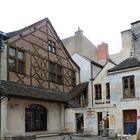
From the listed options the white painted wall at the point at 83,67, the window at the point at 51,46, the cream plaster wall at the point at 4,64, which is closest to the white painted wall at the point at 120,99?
the white painted wall at the point at 83,67

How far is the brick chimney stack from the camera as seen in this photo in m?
37.7

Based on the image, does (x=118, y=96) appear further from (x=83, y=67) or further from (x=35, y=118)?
(x=83, y=67)

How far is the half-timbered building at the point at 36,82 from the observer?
62.5 feet

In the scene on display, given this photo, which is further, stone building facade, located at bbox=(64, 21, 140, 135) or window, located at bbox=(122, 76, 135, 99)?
window, located at bbox=(122, 76, 135, 99)

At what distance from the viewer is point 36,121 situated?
21500 mm

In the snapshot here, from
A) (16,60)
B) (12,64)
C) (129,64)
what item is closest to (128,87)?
(129,64)

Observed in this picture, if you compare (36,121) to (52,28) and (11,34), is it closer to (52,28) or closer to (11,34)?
(11,34)

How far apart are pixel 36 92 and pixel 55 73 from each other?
378 centimetres

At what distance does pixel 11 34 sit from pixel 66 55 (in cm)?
699

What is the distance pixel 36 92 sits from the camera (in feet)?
68.5

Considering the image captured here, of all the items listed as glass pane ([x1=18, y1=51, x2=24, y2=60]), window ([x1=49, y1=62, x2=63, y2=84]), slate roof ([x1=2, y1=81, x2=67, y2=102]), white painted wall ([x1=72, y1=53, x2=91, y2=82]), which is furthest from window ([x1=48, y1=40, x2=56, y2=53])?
glass pane ([x1=18, y1=51, x2=24, y2=60])

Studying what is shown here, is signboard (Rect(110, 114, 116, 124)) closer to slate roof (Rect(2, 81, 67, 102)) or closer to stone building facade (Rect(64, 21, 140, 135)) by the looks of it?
stone building facade (Rect(64, 21, 140, 135))

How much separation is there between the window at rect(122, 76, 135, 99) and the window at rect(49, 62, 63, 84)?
5.77 metres

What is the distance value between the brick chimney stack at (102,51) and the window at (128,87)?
652 inches
